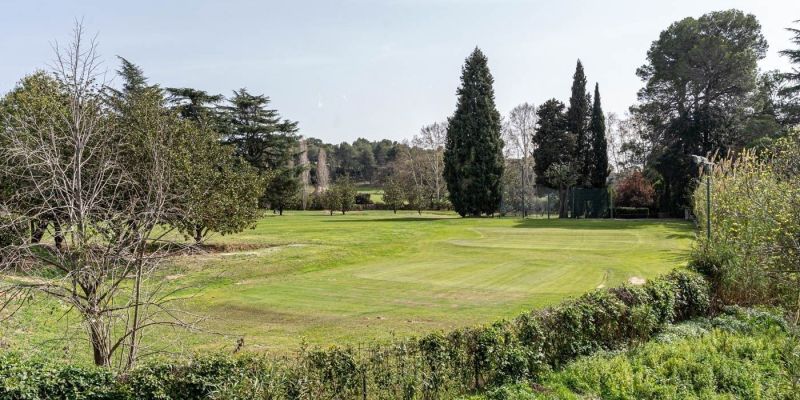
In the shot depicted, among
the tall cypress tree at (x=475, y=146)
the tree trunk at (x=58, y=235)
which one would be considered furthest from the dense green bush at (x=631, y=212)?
the tree trunk at (x=58, y=235)

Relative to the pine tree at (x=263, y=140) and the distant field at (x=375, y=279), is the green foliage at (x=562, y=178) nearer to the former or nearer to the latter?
the distant field at (x=375, y=279)

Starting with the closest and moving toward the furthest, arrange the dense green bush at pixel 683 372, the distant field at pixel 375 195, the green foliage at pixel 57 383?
the green foliage at pixel 57 383
the dense green bush at pixel 683 372
the distant field at pixel 375 195

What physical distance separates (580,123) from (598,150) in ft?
12.2

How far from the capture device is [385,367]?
7641mm

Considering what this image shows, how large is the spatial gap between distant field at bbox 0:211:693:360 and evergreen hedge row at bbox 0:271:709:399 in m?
2.09

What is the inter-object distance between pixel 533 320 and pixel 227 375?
5475 mm

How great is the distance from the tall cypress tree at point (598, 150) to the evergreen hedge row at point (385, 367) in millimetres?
49434

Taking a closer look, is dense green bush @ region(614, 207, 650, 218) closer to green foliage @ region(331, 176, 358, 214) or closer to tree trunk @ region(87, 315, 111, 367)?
green foliage @ region(331, 176, 358, 214)

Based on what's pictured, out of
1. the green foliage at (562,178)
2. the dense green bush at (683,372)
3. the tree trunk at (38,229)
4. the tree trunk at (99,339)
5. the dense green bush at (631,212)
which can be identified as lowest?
the dense green bush at (683,372)

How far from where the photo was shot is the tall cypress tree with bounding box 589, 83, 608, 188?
57.2 metres

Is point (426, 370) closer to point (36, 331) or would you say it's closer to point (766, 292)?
point (36, 331)

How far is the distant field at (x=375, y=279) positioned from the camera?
1286cm

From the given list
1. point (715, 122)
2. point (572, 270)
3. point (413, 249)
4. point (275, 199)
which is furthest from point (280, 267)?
point (715, 122)

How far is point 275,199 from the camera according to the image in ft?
178
